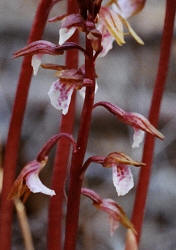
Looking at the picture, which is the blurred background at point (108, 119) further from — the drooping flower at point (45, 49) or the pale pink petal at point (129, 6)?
the drooping flower at point (45, 49)

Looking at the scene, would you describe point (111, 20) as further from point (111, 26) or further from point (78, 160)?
point (78, 160)

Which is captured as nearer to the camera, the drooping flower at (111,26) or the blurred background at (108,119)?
the drooping flower at (111,26)

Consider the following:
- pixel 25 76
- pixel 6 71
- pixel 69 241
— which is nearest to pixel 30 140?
pixel 6 71

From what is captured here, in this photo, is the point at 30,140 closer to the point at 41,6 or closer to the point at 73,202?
the point at 41,6

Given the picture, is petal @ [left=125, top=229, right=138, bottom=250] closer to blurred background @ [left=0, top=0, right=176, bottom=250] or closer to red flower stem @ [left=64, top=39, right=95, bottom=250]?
red flower stem @ [left=64, top=39, right=95, bottom=250]

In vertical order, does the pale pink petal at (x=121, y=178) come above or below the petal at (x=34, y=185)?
above

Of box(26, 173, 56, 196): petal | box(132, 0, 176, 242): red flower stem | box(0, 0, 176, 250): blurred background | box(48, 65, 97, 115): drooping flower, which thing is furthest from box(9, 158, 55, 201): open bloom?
box(0, 0, 176, 250): blurred background

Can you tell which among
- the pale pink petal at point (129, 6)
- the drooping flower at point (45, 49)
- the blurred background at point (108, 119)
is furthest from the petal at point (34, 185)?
the blurred background at point (108, 119)
